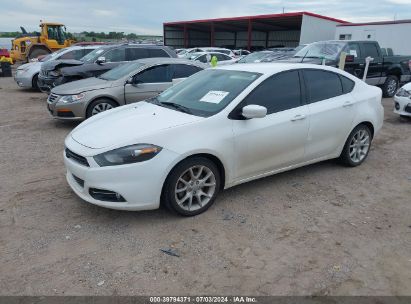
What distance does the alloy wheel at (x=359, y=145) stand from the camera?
534 centimetres

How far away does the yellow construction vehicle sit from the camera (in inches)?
887

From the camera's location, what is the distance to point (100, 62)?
10.2 metres

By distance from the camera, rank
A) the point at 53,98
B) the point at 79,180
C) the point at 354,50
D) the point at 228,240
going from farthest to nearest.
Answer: the point at 354,50 < the point at 53,98 < the point at 79,180 < the point at 228,240

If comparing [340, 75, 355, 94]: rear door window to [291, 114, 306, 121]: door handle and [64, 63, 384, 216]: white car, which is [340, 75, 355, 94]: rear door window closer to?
[64, 63, 384, 216]: white car

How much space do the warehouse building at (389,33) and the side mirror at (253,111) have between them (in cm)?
2109

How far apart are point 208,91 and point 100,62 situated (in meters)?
6.72

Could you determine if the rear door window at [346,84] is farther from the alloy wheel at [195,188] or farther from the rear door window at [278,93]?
the alloy wheel at [195,188]

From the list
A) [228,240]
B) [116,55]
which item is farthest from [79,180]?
[116,55]

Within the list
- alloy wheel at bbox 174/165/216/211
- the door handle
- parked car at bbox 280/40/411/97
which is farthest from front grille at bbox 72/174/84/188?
parked car at bbox 280/40/411/97

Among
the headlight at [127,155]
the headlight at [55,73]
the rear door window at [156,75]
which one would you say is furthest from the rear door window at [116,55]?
the headlight at [127,155]

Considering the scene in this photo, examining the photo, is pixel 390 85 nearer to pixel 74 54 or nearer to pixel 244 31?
pixel 74 54

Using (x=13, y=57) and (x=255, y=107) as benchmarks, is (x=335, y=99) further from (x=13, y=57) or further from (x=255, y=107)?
(x=13, y=57)

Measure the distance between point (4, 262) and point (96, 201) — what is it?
93 cm

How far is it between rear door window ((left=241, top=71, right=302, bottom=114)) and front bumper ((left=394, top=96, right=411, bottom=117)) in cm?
505
